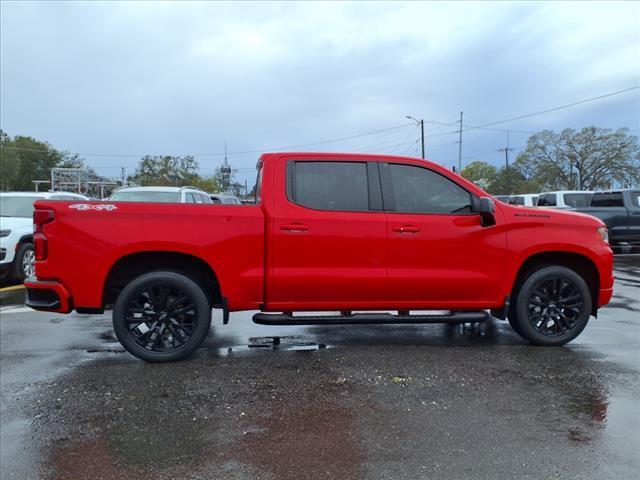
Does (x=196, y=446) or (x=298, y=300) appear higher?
(x=298, y=300)

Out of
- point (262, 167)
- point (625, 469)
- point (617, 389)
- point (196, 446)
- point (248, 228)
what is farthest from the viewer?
point (262, 167)

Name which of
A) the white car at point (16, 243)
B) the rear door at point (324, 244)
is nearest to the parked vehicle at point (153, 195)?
the white car at point (16, 243)

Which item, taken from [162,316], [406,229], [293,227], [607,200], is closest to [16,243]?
[162,316]

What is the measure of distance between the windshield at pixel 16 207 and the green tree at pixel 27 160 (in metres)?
58.6

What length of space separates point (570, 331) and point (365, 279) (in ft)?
7.40

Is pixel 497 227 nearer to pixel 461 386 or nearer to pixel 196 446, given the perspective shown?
pixel 461 386

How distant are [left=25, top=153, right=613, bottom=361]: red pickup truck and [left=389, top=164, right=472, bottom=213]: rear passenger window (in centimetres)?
1

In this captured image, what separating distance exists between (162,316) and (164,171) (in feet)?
245

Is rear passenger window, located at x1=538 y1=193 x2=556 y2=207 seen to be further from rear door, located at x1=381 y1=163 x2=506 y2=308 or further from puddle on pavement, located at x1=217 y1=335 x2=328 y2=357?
puddle on pavement, located at x1=217 y1=335 x2=328 y2=357

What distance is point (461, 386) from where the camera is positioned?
13.5 feet

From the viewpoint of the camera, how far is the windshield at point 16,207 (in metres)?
9.92

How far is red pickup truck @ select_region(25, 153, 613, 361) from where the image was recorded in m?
4.48

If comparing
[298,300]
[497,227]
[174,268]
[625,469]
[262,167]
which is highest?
[262,167]

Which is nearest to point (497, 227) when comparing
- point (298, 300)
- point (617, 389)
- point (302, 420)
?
point (617, 389)
